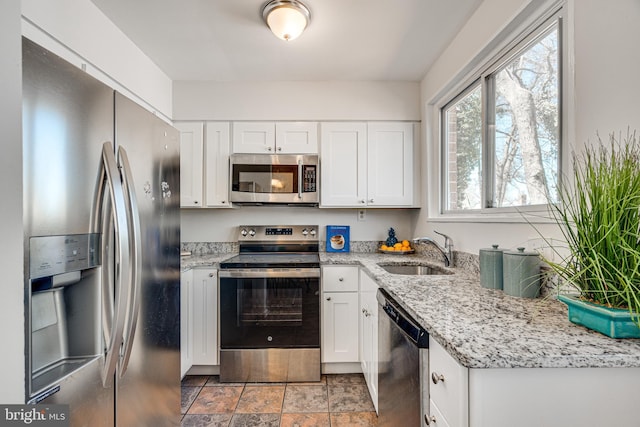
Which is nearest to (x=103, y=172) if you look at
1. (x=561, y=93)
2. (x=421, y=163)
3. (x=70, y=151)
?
(x=70, y=151)

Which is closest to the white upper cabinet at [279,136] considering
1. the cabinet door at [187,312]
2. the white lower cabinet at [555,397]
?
the cabinet door at [187,312]

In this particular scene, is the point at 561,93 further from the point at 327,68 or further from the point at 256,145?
the point at 256,145

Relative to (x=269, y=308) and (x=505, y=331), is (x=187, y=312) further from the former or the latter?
(x=505, y=331)

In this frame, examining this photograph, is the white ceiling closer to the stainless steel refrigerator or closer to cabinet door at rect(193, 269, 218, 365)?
the stainless steel refrigerator

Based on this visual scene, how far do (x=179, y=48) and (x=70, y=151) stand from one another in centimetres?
167

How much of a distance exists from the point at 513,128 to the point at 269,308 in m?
1.99

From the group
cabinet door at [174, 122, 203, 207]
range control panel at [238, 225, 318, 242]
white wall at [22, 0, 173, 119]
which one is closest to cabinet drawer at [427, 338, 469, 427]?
range control panel at [238, 225, 318, 242]

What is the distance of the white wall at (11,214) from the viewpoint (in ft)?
1.96

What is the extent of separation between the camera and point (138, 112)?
3.87 feet

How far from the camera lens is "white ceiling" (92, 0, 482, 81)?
5.58 feet

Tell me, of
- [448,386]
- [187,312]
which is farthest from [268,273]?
[448,386]

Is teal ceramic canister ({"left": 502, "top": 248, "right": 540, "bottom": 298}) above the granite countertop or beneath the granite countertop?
above

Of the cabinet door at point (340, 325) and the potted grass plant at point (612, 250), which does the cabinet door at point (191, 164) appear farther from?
the potted grass plant at point (612, 250)

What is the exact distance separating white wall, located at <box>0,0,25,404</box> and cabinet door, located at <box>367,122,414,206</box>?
90.6 inches
